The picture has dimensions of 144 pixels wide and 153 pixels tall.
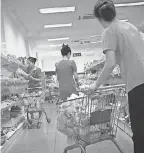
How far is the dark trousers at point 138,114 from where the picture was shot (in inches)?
60.8

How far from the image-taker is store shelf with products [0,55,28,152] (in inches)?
136

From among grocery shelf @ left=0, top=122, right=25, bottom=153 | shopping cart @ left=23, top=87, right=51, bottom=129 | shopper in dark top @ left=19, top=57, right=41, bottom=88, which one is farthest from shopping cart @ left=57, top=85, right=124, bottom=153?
shopper in dark top @ left=19, top=57, right=41, bottom=88

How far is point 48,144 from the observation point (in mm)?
3381

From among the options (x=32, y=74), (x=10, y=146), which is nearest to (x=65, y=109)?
(x=10, y=146)

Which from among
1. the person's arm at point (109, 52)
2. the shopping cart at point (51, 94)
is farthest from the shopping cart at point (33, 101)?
the shopping cart at point (51, 94)

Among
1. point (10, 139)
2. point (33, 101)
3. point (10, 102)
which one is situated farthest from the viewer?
point (33, 101)

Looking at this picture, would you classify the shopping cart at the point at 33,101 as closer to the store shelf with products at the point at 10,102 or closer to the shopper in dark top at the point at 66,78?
the store shelf with products at the point at 10,102

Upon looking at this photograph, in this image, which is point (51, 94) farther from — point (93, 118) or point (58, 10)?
point (93, 118)

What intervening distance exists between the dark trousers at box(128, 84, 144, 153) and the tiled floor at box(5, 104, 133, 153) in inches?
53.3

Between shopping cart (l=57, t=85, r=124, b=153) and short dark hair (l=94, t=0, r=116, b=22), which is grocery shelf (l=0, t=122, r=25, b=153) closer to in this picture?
shopping cart (l=57, t=85, r=124, b=153)

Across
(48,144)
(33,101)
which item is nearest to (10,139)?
(48,144)

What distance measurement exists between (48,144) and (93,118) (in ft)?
5.92

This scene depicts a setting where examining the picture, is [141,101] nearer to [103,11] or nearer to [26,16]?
[103,11]

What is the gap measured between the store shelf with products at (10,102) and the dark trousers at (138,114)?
224 centimetres
